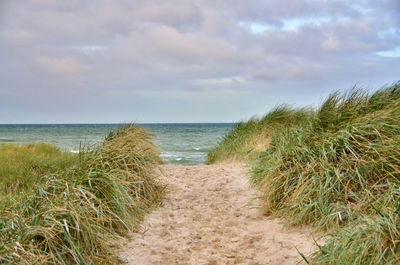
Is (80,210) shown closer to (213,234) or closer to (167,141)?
(213,234)

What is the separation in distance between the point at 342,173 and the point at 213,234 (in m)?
1.65

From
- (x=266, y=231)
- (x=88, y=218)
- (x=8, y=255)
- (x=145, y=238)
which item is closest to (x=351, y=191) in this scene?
(x=266, y=231)

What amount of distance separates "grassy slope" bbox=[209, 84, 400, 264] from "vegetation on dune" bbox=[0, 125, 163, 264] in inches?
71.3

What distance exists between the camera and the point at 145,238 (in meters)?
4.18

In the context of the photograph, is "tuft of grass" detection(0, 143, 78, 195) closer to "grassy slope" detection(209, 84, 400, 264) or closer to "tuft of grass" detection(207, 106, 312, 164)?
"grassy slope" detection(209, 84, 400, 264)

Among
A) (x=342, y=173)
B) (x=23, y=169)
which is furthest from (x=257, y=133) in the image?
(x=23, y=169)

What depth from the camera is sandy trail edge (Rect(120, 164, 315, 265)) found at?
12.3 feet

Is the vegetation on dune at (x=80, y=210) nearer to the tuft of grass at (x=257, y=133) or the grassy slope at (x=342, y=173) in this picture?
the grassy slope at (x=342, y=173)

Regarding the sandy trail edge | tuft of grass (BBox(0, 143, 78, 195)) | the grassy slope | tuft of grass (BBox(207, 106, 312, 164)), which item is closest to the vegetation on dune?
tuft of grass (BBox(0, 143, 78, 195))

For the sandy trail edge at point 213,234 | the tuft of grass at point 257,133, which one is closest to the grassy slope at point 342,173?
the sandy trail edge at point 213,234

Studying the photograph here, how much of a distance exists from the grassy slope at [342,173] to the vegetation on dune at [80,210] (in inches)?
71.3

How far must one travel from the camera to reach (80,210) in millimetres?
3414

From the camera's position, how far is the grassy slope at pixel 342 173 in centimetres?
308

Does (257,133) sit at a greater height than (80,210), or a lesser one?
greater
